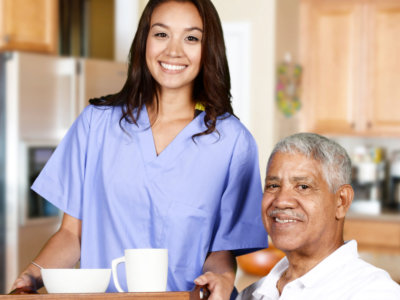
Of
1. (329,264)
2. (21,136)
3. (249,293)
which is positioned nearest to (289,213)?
(329,264)

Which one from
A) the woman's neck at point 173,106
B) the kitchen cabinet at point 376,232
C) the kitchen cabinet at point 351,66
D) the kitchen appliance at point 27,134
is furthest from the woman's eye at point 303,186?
the kitchen cabinet at point 351,66

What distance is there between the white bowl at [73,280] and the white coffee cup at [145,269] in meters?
0.05

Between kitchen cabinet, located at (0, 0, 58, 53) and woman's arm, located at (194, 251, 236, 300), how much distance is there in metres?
2.29

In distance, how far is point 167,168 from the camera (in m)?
1.42

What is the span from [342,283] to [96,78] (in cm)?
234

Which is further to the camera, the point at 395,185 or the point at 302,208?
the point at 395,185

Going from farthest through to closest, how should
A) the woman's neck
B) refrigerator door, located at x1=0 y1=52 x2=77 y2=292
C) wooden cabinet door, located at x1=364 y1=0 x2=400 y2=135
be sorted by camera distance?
wooden cabinet door, located at x1=364 y1=0 x2=400 y2=135 → refrigerator door, located at x1=0 y1=52 x2=77 y2=292 → the woman's neck

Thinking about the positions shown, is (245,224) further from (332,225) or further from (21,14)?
(21,14)

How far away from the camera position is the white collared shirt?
3.81 ft

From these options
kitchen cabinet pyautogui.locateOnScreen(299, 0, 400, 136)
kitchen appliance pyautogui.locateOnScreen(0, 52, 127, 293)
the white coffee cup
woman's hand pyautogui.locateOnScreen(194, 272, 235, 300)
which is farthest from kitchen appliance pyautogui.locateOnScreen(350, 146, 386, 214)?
the white coffee cup

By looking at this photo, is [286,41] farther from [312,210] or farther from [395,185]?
[312,210]

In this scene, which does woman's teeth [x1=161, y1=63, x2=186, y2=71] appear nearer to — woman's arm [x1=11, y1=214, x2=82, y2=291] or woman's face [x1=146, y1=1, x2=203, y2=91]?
woman's face [x1=146, y1=1, x2=203, y2=91]

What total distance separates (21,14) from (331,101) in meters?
2.15

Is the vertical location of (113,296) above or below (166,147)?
below
